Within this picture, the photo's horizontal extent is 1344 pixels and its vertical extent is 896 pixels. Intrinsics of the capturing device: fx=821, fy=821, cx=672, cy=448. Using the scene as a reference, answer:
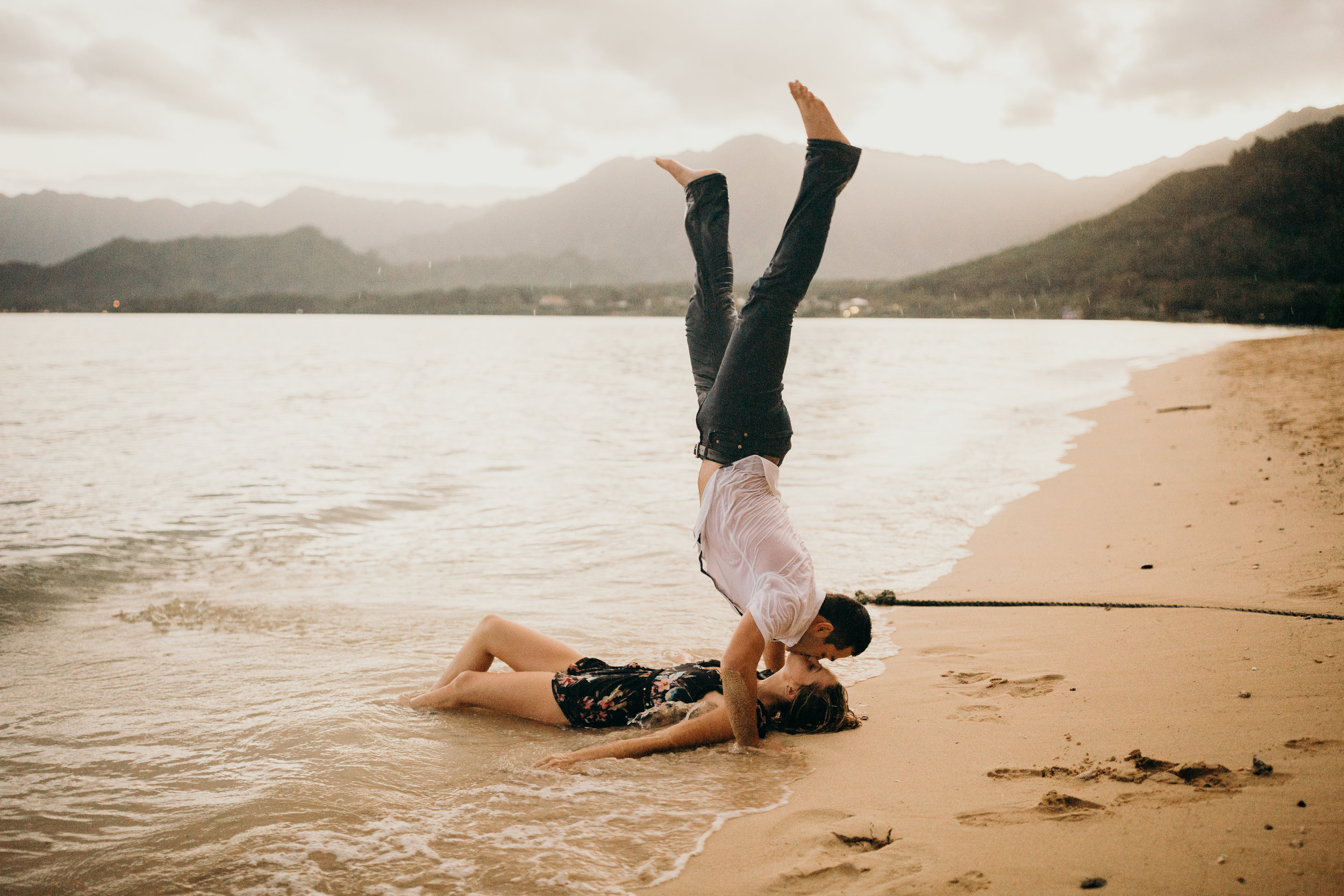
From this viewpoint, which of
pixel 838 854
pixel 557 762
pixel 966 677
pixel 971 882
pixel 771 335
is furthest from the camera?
pixel 966 677

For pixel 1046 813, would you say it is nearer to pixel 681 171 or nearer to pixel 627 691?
pixel 627 691

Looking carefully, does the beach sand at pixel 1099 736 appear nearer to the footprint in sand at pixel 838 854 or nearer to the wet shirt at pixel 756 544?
the footprint in sand at pixel 838 854

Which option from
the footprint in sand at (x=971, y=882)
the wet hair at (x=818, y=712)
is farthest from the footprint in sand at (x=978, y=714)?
the footprint in sand at (x=971, y=882)

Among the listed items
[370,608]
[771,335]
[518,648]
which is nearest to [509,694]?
[518,648]

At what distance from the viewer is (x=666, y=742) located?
4.09 meters

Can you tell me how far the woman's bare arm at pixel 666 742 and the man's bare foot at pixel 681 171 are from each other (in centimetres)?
279

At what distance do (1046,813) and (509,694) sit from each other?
2.79 m

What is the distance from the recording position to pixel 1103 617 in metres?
5.45

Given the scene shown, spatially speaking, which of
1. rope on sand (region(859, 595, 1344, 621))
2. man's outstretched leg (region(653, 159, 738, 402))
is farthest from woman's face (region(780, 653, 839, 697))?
rope on sand (region(859, 595, 1344, 621))

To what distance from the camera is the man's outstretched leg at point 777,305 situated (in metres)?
3.91

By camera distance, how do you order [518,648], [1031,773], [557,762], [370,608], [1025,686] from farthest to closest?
[370,608]
[518,648]
[1025,686]
[557,762]
[1031,773]

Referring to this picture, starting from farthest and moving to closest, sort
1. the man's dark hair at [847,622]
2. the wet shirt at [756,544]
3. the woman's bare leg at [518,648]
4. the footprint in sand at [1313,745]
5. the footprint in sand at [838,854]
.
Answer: the woman's bare leg at [518,648] < the man's dark hair at [847,622] < the wet shirt at [756,544] < the footprint in sand at [1313,745] < the footprint in sand at [838,854]

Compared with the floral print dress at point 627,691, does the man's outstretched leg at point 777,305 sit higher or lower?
higher

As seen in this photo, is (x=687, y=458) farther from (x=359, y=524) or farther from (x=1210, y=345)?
(x=1210, y=345)
